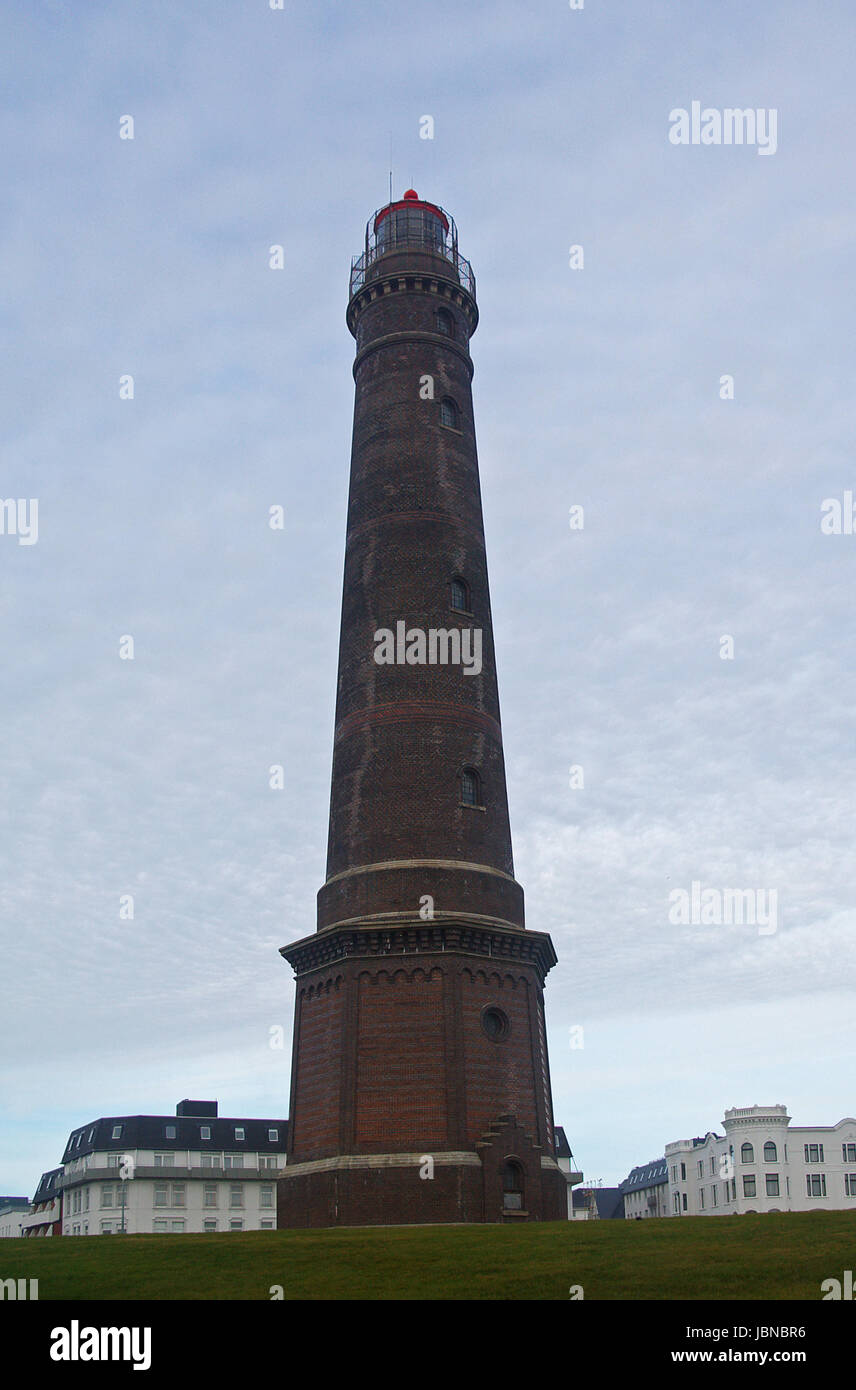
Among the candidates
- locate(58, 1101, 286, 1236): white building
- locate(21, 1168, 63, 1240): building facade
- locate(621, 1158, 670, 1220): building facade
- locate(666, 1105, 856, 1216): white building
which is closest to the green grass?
locate(58, 1101, 286, 1236): white building

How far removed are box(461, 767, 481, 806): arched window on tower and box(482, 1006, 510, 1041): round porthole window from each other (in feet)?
20.2

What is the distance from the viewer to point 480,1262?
23.3 m

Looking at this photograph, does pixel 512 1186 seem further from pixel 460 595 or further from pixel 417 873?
pixel 460 595

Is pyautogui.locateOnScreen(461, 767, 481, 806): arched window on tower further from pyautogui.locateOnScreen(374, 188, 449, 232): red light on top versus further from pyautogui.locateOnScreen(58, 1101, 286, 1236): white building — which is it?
pyautogui.locateOnScreen(58, 1101, 286, 1236): white building

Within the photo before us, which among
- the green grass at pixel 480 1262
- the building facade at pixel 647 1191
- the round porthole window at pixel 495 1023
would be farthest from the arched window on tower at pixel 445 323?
the building facade at pixel 647 1191

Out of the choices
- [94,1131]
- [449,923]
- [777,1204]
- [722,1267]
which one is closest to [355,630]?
[449,923]

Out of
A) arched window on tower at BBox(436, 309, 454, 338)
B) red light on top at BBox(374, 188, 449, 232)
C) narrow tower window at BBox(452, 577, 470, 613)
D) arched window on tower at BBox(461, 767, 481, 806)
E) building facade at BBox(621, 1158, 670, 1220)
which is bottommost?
building facade at BBox(621, 1158, 670, 1220)

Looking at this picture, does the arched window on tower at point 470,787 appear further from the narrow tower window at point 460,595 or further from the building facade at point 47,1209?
the building facade at point 47,1209

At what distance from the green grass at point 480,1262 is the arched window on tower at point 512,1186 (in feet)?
16.7

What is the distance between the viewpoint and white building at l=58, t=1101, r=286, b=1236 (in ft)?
308

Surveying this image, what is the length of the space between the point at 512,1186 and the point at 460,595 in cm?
1787

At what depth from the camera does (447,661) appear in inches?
1626

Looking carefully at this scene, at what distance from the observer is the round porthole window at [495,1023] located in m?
37.2
